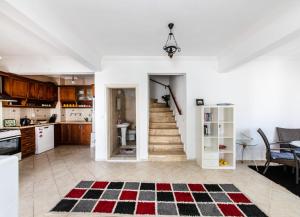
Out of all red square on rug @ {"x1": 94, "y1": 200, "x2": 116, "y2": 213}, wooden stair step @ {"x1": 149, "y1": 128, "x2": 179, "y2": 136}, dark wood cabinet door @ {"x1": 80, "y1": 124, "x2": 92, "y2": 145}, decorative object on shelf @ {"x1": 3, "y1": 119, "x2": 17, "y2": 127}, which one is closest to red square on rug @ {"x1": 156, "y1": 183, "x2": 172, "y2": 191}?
red square on rug @ {"x1": 94, "y1": 200, "x2": 116, "y2": 213}

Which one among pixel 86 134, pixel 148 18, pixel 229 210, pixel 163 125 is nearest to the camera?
pixel 229 210

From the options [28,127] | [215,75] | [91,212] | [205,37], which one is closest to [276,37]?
[205,37]

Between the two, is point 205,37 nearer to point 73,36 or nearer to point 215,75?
point 215,75

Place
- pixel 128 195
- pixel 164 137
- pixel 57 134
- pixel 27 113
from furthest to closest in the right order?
Answer: pixel 57 134 → pixel 27 113 → pixel 164 137 → pixel 128 195

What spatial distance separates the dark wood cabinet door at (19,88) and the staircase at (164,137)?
4125 millimetres

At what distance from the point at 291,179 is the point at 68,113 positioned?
7.64 meters

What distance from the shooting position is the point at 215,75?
5062mm

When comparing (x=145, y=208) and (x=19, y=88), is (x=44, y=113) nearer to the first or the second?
(x=19, y=88)

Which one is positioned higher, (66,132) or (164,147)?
(66,132)

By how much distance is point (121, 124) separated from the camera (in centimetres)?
666

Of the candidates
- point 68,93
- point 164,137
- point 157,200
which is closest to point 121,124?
point 164,137

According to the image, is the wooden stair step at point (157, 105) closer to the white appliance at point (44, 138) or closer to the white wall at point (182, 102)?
the white wall at point (182, 102)

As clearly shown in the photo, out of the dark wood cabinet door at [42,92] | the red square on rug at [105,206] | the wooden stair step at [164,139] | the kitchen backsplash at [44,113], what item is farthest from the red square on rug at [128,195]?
the dark wood cabinet door at [42,92]

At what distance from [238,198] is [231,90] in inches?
118
